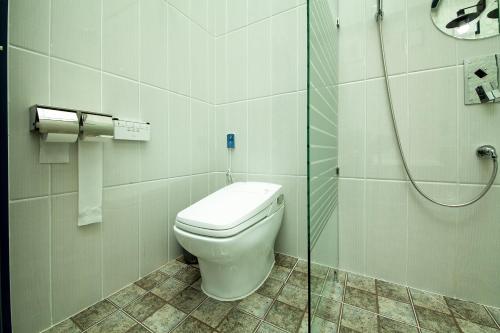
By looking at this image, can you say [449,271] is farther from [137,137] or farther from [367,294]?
[137,137]

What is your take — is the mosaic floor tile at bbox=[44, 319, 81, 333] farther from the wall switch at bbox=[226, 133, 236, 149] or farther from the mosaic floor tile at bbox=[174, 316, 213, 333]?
the wall switch at bbox=[226, 133, 236, 149]

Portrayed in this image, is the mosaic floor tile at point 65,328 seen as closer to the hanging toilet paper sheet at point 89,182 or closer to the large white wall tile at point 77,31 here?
the hanging toilet paper sheet at point 89,182

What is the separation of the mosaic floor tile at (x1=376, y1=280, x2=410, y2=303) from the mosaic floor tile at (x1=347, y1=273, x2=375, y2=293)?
3 cm

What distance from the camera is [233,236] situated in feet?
2.52

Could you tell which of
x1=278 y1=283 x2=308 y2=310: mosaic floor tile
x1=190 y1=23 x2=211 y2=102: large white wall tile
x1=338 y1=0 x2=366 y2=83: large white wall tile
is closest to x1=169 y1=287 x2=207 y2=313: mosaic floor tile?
x1=278 y1=283 x2=308 y2=310: mosaic floor tile

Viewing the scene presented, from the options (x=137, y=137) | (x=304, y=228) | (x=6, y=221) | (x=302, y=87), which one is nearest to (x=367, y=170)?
(x=304, y=228)

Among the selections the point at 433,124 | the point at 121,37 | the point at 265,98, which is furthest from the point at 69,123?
the point at 433,124

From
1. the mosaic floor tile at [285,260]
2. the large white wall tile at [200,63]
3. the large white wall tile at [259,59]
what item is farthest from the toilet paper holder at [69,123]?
the mosaic floor tile at [285,260]

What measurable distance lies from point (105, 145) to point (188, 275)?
737 millimetres

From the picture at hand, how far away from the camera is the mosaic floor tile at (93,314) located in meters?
0.78

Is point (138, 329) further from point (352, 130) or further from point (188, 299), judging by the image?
point (352, 130)

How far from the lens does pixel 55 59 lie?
746mm

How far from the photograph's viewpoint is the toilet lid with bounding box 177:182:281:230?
78 centimetres

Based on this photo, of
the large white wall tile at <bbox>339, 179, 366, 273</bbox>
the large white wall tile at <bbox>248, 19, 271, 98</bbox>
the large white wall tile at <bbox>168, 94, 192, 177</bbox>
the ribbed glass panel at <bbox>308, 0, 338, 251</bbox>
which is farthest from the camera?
the large white wall tile at <bbox>248, 19, 271, 98</bbox>
